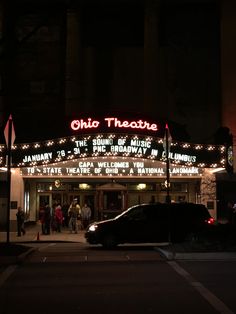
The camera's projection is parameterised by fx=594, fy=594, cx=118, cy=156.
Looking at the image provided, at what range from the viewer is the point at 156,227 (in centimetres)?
2355

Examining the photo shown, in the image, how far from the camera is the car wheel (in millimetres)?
22859

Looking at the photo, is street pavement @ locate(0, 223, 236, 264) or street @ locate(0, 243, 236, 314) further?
street pavement @ locate(0, 223, 236, 264)

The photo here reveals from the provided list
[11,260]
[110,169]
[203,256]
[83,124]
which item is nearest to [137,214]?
[203,256]

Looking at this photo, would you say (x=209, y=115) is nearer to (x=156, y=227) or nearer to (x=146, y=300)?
(x=156, y=227)

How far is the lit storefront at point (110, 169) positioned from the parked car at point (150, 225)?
6.40m


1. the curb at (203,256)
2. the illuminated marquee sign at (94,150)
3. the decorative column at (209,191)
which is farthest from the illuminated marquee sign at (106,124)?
the curb at (203,256)

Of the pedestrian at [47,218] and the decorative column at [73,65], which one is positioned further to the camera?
the decorative column at [73,65]

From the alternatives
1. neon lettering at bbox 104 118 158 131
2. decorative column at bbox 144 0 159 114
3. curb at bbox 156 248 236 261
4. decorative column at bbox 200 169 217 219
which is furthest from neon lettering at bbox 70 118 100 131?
curb at bbox 156 248 236 261

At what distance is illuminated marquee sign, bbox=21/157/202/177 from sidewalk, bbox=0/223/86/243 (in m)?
3.26

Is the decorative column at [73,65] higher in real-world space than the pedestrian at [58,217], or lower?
higher

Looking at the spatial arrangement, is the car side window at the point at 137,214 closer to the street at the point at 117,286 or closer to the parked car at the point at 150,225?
the parked car at the point at 150,225

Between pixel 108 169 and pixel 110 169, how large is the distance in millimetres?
107

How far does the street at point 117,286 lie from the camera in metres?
10.3

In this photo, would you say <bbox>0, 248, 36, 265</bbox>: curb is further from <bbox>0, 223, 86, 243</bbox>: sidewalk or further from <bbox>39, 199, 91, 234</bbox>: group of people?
→ <bbox>39, 199, 91, 234</bbox>: group of people
